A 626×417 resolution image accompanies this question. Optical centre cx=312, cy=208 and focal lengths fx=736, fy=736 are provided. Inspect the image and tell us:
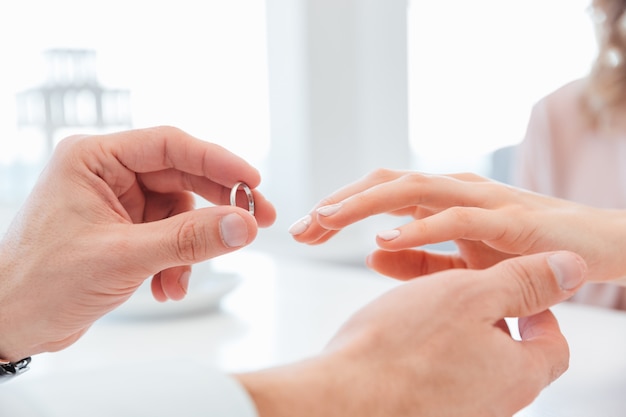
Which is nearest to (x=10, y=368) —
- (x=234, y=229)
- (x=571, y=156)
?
(x=234, y=229)

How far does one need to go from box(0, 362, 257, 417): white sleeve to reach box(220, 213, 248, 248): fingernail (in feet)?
0.74

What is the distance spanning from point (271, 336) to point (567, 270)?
645mm

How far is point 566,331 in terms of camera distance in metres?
1.19

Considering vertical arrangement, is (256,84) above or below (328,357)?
above

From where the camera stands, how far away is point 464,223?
0.89 meters

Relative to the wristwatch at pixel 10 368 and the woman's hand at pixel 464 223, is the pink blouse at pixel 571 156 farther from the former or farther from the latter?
the wristwatch at pixel 10 368

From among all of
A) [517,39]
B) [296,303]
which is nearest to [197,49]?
[517,39]

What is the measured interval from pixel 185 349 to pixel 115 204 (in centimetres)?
38

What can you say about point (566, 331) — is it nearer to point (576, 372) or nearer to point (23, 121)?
point (576, 372)

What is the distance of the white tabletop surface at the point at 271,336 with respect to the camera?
916mm

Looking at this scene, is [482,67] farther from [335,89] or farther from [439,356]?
[439,356]

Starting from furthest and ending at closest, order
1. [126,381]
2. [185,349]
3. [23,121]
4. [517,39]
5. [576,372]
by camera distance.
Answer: [23,121] → [517,39] → [185,349] → [576,372] → [126,381]

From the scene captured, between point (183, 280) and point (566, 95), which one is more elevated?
point (566, 95)

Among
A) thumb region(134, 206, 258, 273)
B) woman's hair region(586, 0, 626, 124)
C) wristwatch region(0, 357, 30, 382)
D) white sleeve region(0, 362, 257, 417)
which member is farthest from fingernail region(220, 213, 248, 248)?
woman's hair region(586, 0, 626, 124)
